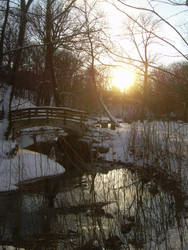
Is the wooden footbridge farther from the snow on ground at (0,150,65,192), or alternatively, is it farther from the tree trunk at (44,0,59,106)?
the snow on ground at (0,150,65,192)

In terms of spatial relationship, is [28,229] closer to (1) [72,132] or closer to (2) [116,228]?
(2) [116,228]

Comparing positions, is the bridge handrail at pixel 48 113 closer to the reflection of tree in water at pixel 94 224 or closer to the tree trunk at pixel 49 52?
the tree trunk at pixel 49 52

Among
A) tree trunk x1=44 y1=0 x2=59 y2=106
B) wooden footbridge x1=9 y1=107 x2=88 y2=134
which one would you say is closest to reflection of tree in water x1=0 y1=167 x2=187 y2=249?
tree trunk x1=44 y1=0 x2=59 y2=106

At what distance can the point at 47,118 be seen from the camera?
51.2ft

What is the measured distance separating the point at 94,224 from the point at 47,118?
11523 millimetres

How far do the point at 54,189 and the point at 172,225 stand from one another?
15.2 feet

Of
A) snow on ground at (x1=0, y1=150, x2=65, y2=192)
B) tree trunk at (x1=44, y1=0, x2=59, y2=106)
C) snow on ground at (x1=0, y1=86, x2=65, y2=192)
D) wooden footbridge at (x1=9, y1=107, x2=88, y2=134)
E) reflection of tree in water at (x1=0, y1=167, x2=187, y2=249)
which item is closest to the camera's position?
reflection of tree in water at (x1=0, y1=167, x2=187, y2=249)

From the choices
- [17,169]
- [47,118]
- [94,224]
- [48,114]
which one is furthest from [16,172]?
Result: [48,114]

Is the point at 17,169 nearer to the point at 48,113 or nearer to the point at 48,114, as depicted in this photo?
the point at 48,113

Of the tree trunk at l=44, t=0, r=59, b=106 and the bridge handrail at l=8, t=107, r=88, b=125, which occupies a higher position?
the tree trunk at l=44, t=0, r=59, b=106

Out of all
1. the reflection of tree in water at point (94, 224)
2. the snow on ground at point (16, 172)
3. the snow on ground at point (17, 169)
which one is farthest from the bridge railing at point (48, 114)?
the reflection of tree in water at point (94, 224)

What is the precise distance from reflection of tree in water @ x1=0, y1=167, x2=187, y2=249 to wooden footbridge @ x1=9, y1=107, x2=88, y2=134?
8.78 metres

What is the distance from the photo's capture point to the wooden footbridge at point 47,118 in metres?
15.3

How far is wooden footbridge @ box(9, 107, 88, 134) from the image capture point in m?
15.3
